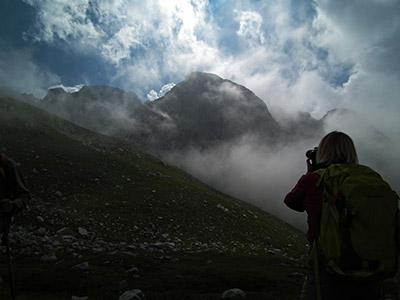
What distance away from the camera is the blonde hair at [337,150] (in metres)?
4.32

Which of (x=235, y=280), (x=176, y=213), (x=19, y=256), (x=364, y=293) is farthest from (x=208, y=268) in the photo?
(x=176, y=213)

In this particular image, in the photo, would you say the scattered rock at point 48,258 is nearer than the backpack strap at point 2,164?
No

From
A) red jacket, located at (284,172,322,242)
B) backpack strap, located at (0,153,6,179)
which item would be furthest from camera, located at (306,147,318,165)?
backpack strap, located at (0,153,6,179)

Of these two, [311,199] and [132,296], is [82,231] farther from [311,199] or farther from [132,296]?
[311,199]

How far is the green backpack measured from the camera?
10.4 feet

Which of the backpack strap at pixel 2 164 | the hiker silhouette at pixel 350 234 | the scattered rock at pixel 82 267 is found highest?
the hiker silhouette at pixel 350 234

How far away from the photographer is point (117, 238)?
855 inches

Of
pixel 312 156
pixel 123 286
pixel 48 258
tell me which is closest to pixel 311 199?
pixel 312 156

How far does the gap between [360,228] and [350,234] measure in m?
0.18

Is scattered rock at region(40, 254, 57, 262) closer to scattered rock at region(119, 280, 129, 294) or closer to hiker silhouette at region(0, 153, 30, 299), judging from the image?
scattered rock at region(119, 280, 129, 294)

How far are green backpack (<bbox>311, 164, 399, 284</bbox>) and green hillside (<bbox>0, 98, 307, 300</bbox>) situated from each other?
819 cm

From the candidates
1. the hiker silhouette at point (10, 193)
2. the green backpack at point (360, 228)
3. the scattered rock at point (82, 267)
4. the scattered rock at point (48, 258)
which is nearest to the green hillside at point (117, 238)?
the scattered rock at point (48, 258)

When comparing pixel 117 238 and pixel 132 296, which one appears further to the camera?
pixel 117 238

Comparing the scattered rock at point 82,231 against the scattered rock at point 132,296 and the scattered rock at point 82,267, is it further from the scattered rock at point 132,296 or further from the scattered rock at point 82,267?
the scattered rock at point 132,296
